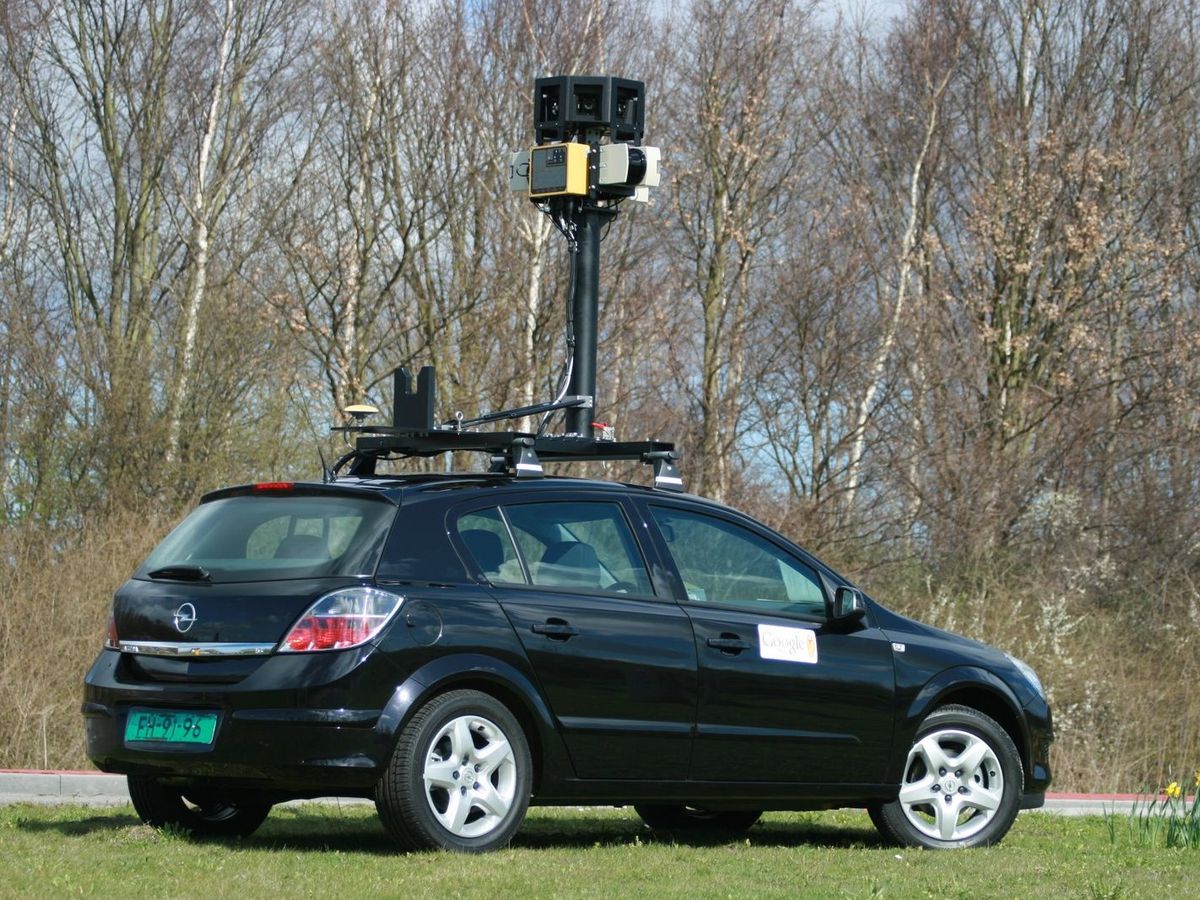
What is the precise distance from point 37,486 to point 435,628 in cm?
1578

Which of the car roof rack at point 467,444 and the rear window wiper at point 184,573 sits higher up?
the car roof rack at point 467,444

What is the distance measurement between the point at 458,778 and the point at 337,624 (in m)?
0.81

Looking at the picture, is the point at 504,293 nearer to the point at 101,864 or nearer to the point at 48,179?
the point at 48,179

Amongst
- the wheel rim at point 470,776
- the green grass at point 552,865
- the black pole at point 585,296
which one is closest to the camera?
the green grass at point 552,865

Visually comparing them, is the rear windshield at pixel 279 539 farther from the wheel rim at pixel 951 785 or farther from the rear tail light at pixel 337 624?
the wheel rim at pixel 951 785

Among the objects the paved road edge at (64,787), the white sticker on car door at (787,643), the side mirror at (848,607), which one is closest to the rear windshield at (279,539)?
the white sticker on car door at (787,643)

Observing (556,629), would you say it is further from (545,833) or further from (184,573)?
(545,833)

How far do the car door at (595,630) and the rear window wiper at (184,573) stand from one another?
3.47 ft

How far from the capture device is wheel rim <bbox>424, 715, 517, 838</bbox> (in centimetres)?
759


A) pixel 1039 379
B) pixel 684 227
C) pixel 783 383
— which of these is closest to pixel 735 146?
pixel 684 227

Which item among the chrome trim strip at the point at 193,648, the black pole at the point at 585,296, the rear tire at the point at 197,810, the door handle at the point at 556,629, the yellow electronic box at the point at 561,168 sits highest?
the yellow electronic box at the point at 561,168

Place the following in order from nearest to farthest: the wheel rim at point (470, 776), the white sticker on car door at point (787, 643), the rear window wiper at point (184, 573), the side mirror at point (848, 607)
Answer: the wheel rim at point (470, 776), the rear window wiper at point (184, 573), the white sticker on car door at point (787, 643), the side mirror at point (848, 607)

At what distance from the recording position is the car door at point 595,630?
26.1 feet

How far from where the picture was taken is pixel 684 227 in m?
28.1
